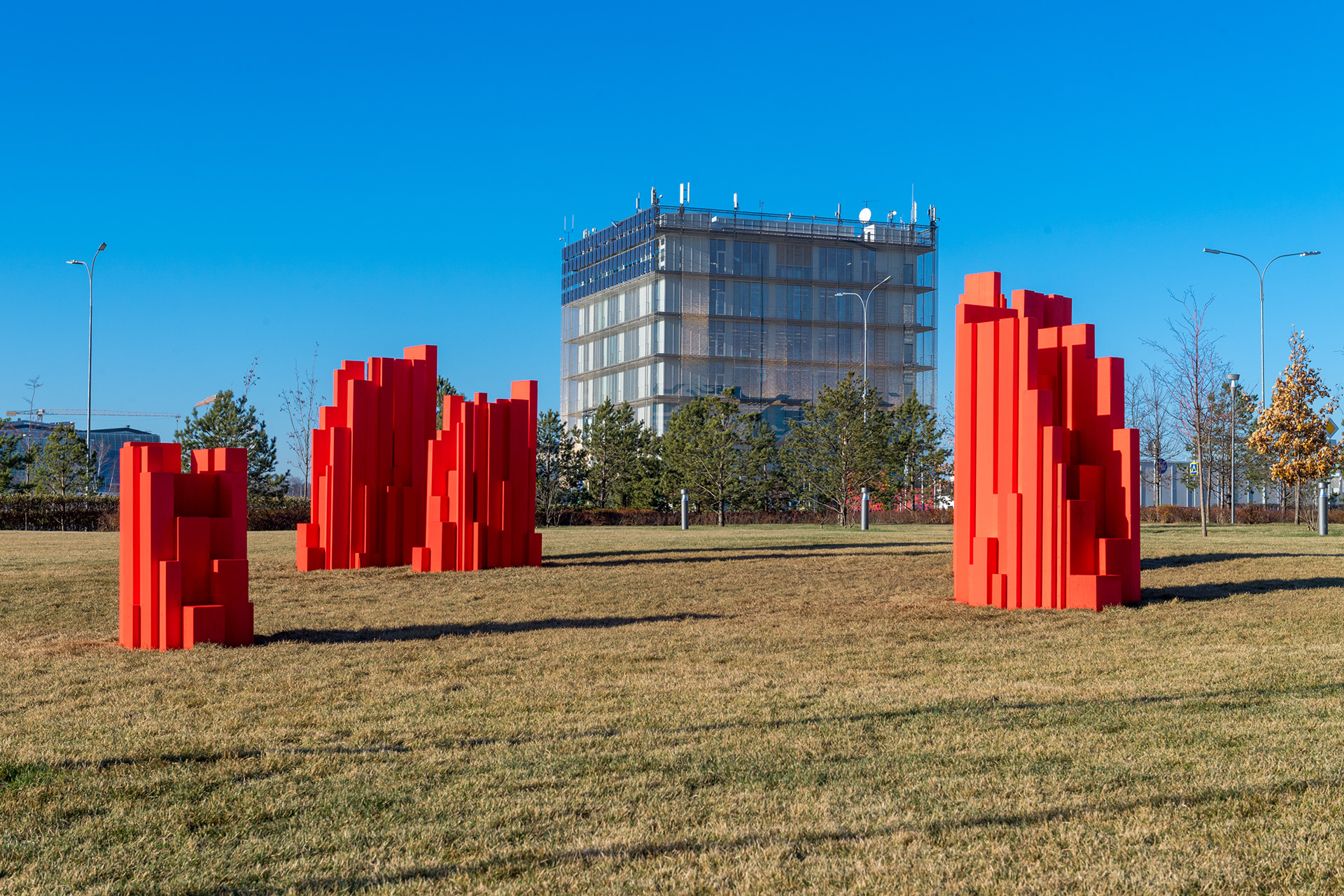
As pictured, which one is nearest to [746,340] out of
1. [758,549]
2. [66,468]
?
[66,468]

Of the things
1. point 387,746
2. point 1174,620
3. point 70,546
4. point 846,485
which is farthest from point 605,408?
point 387,746

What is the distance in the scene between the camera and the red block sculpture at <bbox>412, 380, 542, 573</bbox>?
1681 cm

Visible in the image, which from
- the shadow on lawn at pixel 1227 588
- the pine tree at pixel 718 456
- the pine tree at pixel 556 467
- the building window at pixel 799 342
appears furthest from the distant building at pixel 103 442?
the shadow on lawn at pixel 1227 588

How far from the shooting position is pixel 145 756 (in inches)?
217

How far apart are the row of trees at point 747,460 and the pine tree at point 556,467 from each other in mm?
67

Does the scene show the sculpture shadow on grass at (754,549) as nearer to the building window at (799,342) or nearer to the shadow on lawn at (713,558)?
the shadow on lawn at (713,558)

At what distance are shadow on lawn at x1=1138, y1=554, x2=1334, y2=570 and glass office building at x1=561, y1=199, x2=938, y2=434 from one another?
187 feet

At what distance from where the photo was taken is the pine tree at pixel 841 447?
40.2 metres

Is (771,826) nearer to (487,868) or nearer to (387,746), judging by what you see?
(487,868)

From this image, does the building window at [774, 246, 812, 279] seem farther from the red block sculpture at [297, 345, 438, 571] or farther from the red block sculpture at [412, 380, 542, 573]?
the red block sculpture at [412, 380, 542, 573]

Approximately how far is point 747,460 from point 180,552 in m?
35.9

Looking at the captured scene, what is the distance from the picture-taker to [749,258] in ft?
248

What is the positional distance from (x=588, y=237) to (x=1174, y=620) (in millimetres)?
74325

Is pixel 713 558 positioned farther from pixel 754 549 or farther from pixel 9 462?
pixel 9 462
